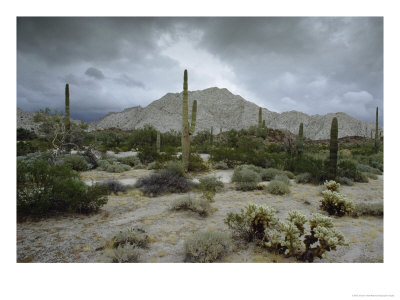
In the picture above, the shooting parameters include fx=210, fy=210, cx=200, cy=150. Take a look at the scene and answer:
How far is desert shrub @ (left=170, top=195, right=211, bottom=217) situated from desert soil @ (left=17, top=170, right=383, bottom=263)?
0.12m

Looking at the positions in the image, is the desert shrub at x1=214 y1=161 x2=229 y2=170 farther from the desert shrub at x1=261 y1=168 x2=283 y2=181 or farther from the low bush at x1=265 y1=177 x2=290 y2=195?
the low bush at x1=265 y1=177 x2=290 y2=195

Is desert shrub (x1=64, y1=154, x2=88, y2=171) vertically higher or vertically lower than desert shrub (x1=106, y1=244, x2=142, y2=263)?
higher

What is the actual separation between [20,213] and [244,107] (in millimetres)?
32265

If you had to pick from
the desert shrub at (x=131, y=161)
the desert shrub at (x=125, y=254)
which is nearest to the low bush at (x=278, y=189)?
the desert shrub at (x=125, y=254)

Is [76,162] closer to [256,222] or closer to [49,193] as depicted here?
[49,193]

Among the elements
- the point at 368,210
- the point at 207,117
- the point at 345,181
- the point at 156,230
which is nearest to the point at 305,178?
the point at 345,181

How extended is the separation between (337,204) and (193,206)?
2.64 meters

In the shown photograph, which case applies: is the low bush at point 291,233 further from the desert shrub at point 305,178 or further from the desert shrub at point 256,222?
the desert shrub at point 305,178

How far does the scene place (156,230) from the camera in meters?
3.17

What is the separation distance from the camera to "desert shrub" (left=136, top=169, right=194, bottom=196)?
5.38 meters

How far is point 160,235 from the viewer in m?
3.01

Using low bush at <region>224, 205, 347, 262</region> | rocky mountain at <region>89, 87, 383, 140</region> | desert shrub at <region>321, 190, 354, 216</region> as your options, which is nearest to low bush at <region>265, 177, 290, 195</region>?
desert shrub at <region>321, 190, 354, 216</region>
